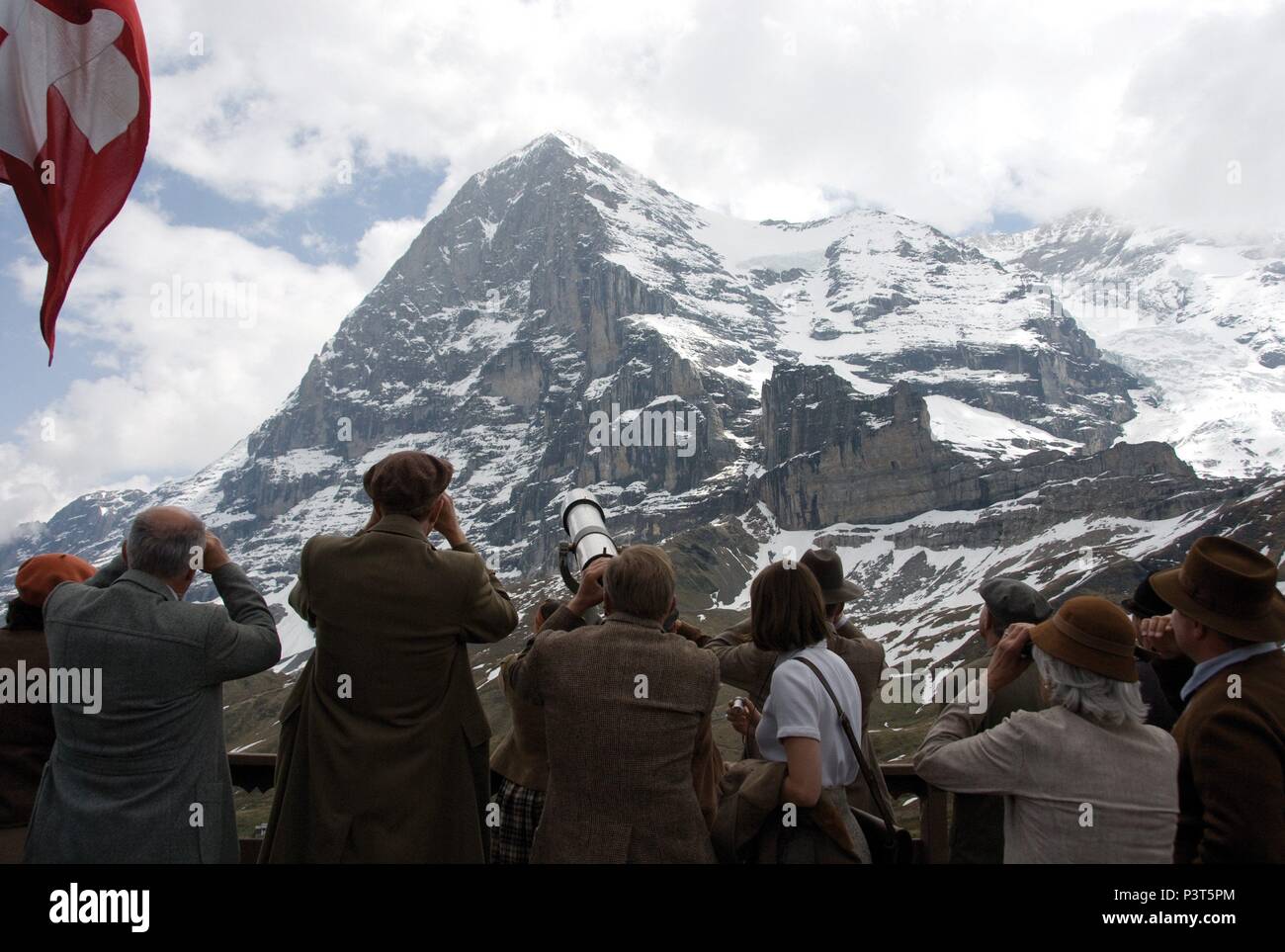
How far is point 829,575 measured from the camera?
579 centimetres

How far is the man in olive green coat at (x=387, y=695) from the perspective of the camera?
4.88 metres

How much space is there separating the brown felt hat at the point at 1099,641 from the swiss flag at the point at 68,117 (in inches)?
274

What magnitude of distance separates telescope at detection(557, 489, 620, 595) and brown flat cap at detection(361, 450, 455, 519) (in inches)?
34.2

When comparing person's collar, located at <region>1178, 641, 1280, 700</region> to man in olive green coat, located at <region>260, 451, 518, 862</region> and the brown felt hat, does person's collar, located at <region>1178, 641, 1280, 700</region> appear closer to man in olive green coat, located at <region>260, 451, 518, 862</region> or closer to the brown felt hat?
the brown felt hat

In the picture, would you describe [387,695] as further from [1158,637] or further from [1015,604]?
[1158,637]

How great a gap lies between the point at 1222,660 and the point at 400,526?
4.23m

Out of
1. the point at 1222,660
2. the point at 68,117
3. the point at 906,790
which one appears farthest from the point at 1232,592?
the point at 68,117

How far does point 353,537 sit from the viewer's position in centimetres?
498

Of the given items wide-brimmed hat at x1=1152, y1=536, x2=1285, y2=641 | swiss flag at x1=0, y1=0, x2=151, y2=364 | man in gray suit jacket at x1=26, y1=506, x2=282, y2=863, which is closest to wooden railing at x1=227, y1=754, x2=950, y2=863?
man in gray suit jacket at x1=26, y1=506, x2=282, y2=863

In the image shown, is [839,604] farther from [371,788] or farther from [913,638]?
[913,638]
